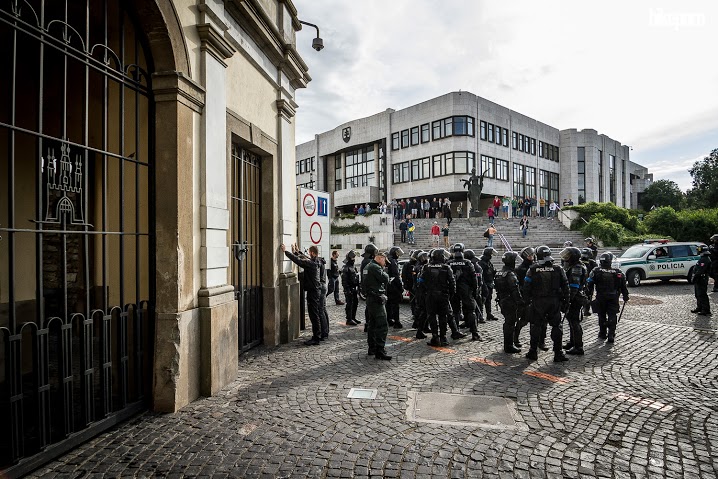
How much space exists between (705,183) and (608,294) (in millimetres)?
55755

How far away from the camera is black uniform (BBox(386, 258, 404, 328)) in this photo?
30.4ft

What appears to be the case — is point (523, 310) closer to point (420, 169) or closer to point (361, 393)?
point (361, 393)

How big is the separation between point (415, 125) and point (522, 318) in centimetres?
3481

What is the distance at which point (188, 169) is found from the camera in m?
4.83

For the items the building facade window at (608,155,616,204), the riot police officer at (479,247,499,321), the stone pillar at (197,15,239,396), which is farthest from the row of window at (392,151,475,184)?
the stone pillar at (197,15,239,396)

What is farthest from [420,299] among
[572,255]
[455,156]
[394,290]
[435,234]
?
[455,156]

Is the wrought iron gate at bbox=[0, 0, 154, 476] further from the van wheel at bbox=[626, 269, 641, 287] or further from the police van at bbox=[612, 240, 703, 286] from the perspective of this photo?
the van wheel at bbox=[626, 269, 641, 287]

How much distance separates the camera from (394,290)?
365 inches

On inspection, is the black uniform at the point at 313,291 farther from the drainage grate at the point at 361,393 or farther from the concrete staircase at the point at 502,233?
the concrete staircase at the point at 502,233

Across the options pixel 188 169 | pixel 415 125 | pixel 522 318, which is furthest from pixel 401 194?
pixel 188 169

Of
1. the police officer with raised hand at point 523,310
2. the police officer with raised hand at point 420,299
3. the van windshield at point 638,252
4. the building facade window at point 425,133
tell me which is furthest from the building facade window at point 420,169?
the police officer with raised hand at point 523,310

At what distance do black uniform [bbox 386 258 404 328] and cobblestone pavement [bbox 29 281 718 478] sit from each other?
8.21 ft

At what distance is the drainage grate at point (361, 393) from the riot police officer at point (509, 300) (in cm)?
300

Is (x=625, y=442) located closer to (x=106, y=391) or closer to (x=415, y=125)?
(x=106, y=391)
